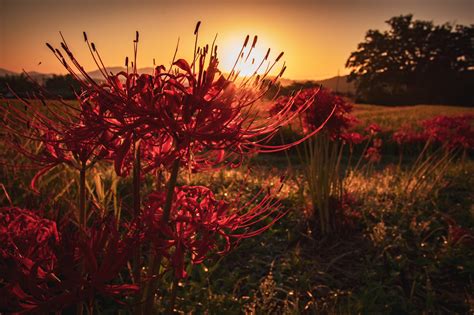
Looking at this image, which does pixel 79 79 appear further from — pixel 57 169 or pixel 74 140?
pixel 57 169

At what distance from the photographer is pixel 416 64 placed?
48.8 m

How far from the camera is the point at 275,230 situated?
13.8ft

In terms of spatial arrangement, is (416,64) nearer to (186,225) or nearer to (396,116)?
(396,116)

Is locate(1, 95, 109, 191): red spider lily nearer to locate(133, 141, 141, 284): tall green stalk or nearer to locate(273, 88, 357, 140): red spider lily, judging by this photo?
locate(133, 141, 141, 284): tall green stalk

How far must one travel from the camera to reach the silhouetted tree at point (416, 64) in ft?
148

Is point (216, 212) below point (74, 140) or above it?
below

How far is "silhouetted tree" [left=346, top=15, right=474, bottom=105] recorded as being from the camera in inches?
1777

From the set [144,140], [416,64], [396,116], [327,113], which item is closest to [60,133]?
[144,140]

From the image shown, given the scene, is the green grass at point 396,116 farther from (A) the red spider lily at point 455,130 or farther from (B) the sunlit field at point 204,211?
(B) the sunlit field at point 204,211

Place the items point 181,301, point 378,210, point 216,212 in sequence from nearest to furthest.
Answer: point 216,212
point 181,301
point 378,210

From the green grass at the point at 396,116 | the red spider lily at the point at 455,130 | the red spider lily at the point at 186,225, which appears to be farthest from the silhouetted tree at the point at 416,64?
the red spider lily at the point at 186,225

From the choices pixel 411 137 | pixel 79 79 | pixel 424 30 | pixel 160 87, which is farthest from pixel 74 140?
pixel 424 30

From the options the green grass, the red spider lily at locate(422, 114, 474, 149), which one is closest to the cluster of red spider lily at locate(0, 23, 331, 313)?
the red spider lily at locate(422, 114, 474, 149)

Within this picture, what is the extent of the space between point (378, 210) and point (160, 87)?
3.96 m
